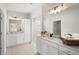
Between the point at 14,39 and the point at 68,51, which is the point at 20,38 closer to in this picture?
the point at 14,39

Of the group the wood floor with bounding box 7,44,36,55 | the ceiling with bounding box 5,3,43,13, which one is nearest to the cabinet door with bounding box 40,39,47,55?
the wood floor with bounding box 7,44,36,55

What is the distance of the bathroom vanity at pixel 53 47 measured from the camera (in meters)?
1.69

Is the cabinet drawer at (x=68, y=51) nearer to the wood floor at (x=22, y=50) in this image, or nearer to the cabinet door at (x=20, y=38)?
the wood floor at (x=22, y=50)

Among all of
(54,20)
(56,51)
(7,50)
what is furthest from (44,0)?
(7,50)

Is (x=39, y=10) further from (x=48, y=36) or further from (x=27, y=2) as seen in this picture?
(x=48, y=36)

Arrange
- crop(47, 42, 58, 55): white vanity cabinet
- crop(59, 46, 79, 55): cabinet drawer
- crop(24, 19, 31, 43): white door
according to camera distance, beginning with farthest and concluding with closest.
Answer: crop(24, 19, 31, 43): white door
crop(47, 42, 58, 55): white vanity cabinet
crop(59, 46, 79, 55): cabinet drawer


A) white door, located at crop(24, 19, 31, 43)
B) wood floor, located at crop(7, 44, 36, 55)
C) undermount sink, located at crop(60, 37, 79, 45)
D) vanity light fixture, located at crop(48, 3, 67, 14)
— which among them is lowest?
wood floor, located at crop(7, 44, 36, 55)

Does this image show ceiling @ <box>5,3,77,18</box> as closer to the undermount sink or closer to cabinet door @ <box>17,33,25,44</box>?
cabinet door @ <box>17,33,25,44</box>

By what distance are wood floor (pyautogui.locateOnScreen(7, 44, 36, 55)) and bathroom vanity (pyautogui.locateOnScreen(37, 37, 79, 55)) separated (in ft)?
0.41

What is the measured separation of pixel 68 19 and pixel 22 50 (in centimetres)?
103

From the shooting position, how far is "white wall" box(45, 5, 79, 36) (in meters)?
1.75

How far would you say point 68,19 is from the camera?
71.6 inches

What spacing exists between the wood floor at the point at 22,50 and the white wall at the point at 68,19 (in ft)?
1.63

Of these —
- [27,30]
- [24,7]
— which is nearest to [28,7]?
[24,7]
